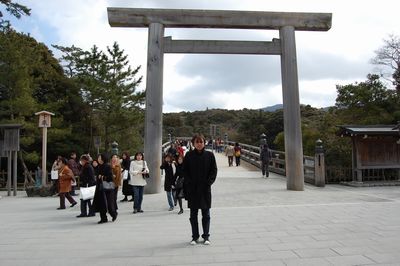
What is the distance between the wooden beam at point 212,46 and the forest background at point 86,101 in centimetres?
674

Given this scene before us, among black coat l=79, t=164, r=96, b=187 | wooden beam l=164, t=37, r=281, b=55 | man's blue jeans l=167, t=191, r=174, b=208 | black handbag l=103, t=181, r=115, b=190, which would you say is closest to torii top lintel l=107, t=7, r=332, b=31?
wooden beam l=164, t=37, r=281, b=55

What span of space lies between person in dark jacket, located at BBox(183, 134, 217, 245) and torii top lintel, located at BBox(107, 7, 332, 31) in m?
7.82

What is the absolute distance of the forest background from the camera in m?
18.6

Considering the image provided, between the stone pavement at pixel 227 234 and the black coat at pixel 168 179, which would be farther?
the black coat at pixel 168 179

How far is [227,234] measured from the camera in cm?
619

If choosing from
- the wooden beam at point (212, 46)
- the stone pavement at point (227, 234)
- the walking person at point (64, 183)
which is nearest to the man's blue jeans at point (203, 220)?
the stone pavement at point (227, 234)

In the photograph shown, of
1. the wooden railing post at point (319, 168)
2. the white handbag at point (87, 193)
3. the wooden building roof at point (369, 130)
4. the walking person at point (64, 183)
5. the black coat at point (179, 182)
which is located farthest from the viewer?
the wooden railing post at point (319, 168)

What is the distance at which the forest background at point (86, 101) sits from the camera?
1856 cm

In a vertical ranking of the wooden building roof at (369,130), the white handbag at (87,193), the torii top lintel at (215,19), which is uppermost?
the torii top lintel at (215,19)

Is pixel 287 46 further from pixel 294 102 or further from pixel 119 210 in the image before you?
pixel 119 210

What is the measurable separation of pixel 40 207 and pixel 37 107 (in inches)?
444

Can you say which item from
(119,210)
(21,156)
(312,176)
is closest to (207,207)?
(119,210)

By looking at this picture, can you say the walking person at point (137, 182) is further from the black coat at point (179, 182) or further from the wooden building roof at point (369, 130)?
the wooden building roof at point (369, 130)

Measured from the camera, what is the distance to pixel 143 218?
26.2 feet
